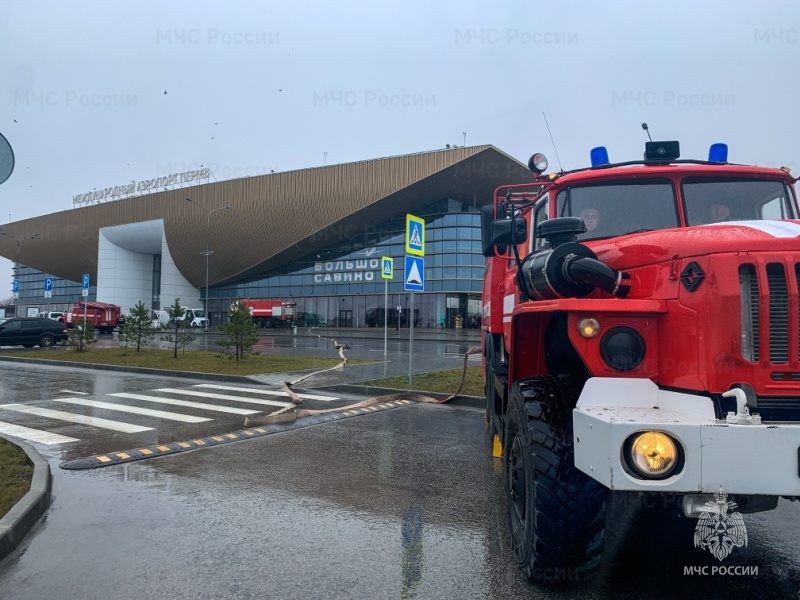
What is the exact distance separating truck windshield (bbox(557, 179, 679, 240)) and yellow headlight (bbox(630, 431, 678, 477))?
6.44 ft

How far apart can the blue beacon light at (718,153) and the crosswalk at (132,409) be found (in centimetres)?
749

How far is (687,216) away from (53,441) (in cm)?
781

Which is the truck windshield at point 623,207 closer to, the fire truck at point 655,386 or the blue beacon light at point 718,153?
the fire truck at point 655,386

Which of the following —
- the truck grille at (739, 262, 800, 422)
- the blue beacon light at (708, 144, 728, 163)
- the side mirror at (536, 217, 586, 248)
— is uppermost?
the blue beacon light at (708, 144, 728, 163)

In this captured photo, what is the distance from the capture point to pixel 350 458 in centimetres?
646

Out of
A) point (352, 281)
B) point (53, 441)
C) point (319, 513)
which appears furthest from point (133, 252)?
point (319, 513)

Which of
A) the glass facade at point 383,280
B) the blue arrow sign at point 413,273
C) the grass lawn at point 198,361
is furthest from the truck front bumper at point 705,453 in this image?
the glass facade at point 383,280

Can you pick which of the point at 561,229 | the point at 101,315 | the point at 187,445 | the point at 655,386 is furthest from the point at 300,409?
the point at 101,315

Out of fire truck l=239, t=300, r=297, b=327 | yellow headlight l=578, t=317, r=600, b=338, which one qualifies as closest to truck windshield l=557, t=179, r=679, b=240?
yellow headlight l=578, t=317, r=600, b=338

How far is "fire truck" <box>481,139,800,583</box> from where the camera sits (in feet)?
8.25

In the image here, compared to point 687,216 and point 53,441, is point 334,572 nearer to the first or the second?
point 687,216

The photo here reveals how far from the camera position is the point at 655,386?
9.65 feet

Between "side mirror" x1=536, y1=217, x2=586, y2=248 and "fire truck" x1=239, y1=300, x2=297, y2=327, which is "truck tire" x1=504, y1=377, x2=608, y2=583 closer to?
"side mirror" x1=536, y1=217, x2=586, y2=248

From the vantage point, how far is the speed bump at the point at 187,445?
6242mm
